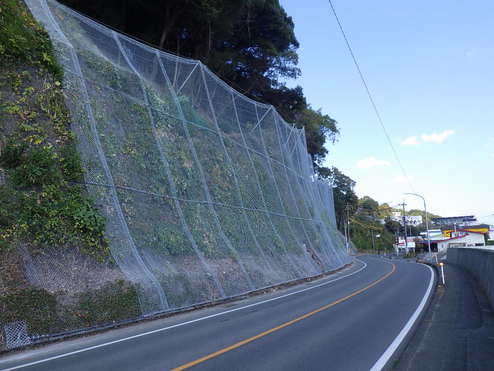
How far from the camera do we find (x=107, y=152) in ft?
41.4

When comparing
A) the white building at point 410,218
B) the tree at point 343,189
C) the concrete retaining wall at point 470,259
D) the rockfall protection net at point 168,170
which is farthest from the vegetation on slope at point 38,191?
the white building at point 410,218

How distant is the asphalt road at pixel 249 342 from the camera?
6047mm

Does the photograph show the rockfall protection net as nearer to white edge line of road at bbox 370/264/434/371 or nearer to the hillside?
the hillside

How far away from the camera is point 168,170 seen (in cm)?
1442

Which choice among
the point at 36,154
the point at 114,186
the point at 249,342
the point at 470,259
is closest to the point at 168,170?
the point at 114,186

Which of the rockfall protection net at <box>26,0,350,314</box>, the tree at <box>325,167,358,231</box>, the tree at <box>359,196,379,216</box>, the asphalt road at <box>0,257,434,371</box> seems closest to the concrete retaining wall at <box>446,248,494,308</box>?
the rockfall protection net at <box>26,0,350,314</box>

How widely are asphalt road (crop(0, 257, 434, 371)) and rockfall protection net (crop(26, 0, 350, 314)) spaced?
72.2 inches

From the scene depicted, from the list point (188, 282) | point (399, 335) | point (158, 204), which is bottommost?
point (399, 335)

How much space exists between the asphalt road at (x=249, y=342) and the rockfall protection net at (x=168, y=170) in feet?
6.02

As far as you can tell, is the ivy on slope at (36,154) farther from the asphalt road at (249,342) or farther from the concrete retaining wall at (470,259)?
the concrete retaining wall at (470,259)

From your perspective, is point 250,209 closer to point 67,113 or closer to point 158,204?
point 158,204

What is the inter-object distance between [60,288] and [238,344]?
13.4ft

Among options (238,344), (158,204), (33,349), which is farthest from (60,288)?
(158,204)

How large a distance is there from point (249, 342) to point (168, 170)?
831 centimetres
